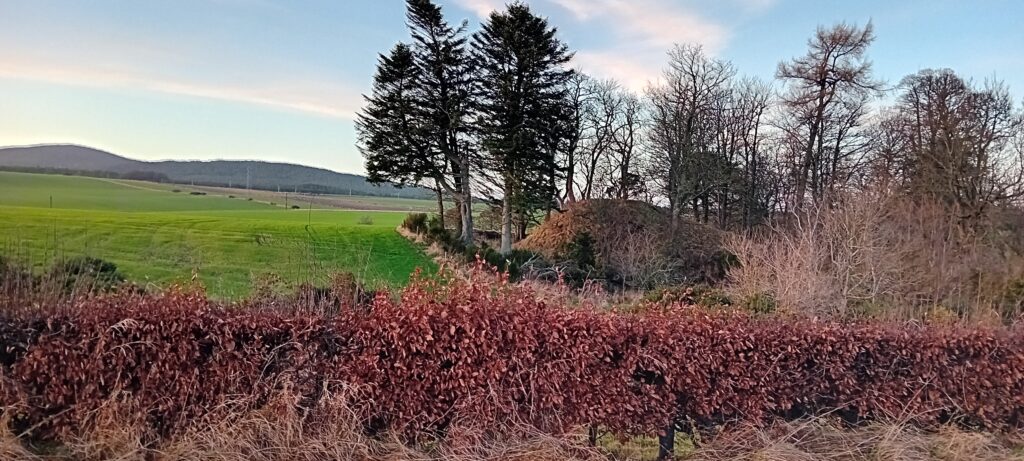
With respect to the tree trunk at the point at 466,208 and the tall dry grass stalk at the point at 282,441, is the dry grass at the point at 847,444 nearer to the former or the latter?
the tall dry grass stalk at the point at 282,441

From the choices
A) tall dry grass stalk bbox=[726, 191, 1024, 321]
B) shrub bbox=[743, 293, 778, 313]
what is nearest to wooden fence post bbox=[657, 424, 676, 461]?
tall dry grass stalk bbox=[726, 191, 1024, 321]

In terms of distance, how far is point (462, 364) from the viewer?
4199 mm

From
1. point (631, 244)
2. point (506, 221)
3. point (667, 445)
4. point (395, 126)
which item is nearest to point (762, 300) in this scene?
point (667, 445)

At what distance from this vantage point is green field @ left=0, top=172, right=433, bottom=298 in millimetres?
13039

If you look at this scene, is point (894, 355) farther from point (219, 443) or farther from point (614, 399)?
point (219, 443)

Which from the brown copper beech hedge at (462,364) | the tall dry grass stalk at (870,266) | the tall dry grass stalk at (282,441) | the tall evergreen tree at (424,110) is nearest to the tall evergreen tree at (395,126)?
the tall evergreen tree at (424,110)

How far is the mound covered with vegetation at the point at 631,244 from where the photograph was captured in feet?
66.1

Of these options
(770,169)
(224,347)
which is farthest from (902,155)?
(224,347)

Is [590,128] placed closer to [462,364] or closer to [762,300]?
[762,300]

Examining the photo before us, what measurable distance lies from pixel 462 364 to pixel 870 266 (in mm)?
12030

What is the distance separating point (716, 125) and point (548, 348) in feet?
90.9

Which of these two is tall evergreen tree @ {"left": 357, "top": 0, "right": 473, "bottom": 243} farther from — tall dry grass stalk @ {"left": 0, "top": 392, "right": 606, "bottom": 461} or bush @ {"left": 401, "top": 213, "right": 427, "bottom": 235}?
tall dry grass stalk @ {"left": 0, "top": 392, "right": 606, "bottom": 461}

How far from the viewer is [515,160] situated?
23938 mm

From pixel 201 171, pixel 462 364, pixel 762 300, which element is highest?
pixel 201 171
